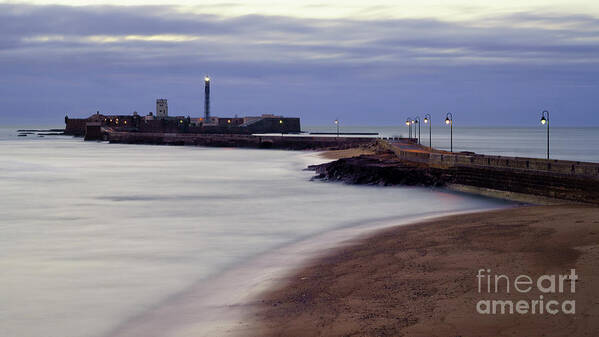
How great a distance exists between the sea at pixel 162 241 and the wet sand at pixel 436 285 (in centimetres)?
120

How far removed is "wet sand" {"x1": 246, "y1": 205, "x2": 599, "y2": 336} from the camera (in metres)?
8.58

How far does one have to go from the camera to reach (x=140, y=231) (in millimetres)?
21984

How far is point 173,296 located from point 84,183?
3290 centimetres

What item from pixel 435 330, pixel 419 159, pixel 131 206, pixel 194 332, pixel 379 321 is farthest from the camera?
pixel 419 159

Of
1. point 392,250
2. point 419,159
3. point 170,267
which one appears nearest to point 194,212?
point 170,267

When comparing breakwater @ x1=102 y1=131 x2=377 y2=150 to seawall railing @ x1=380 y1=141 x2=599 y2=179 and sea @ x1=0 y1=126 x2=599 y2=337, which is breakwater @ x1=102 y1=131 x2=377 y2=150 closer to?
seawall railing @ x1=380 y1=141 x2=599 y2=179

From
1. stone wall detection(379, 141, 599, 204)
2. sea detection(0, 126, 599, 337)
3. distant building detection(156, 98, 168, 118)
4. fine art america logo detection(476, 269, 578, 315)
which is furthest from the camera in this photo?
distant building detection(156, 98, 168, 118)

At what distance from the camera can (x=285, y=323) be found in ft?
31.5

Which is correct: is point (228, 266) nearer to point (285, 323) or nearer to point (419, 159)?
point (285, 323)

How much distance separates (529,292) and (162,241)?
12.9 metres

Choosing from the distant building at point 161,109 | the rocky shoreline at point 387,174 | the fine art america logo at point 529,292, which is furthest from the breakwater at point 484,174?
the distant building at point 161,109

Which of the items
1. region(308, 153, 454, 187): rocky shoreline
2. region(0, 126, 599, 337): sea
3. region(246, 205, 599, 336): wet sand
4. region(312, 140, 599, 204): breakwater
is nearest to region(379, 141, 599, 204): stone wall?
region(312, 140, 599, 204): breakwater

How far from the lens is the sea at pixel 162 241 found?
37.1 ft

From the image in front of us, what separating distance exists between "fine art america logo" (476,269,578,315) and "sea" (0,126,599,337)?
14.2ft
